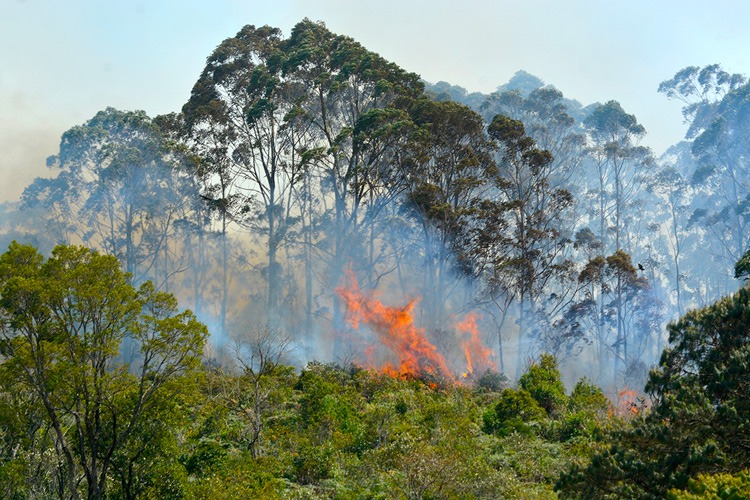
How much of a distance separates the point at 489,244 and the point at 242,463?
102 feet

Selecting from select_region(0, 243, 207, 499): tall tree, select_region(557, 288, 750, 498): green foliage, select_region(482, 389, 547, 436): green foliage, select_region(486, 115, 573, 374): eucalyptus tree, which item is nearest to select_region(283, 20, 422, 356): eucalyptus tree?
select_region(486, 115, 573, 374): eucalyptus tree

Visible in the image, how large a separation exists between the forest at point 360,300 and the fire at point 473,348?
0.19 meters

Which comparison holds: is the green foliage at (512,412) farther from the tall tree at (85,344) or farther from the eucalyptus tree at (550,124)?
the eucalyptus tree at (550,124)

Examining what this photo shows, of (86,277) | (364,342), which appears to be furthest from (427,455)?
(364,342)

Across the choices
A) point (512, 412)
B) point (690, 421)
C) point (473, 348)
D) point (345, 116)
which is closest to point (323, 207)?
point (345, 116)

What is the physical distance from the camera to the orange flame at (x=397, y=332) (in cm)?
4478

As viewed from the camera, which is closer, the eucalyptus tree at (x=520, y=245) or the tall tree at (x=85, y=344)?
the tall tree at (x=85, y=344)

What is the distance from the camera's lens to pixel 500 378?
43.9 metres

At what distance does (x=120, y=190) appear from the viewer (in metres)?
57.2

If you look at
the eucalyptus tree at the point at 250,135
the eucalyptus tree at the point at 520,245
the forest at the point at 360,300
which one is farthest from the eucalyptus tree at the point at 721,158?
the eucalyptus tree at the point at 250,135

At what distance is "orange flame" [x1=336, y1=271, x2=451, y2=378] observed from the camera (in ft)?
147

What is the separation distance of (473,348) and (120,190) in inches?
1173

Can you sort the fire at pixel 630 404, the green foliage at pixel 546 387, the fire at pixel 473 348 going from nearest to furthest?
the fire at pixel 630 404 → the green foliage at pixel 546 387 → the fire at pixel 473 348

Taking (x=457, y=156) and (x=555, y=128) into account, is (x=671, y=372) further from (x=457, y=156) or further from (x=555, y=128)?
(x=555, y=128)
